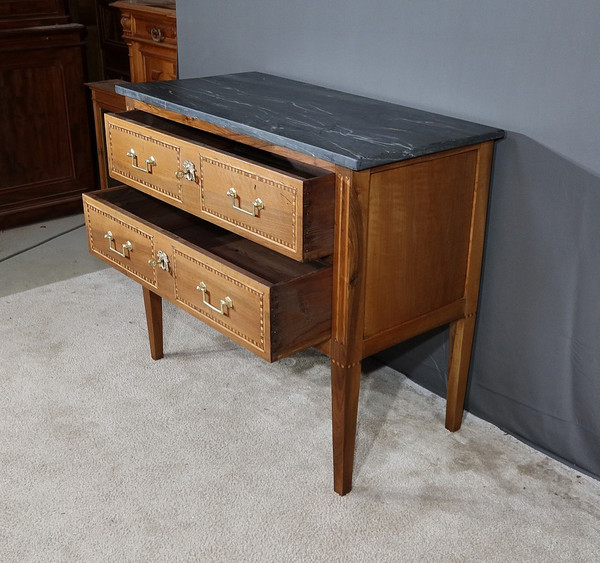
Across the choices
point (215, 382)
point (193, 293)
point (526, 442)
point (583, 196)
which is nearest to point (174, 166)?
point (193, 293)

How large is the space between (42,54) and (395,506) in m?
2.23

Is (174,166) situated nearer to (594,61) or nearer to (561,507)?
(594,61)

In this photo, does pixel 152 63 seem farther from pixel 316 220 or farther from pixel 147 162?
pixel 316 220

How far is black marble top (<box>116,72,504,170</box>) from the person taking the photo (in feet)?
A: 4.51

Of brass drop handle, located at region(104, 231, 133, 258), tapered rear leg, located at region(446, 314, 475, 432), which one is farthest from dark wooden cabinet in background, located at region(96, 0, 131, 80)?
tapered rear leg, located at region(446, 314, 475, 432)

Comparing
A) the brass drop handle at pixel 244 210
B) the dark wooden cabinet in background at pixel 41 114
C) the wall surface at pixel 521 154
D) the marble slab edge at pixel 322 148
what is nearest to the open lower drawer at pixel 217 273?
the brass drop handle at pixel 244 210

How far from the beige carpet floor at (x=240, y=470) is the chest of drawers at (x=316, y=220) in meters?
0.13

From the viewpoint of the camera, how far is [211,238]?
Answer: 1832 millimetres

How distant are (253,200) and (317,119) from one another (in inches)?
10.0

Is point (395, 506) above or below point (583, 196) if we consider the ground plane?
below

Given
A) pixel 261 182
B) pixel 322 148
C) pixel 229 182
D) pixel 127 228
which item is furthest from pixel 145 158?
pixel 322 148

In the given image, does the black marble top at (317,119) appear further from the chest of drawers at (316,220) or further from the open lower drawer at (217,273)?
the open lower drawer at (217,273)

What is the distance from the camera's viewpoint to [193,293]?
1603 mm

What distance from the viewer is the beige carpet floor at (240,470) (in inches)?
57.6
